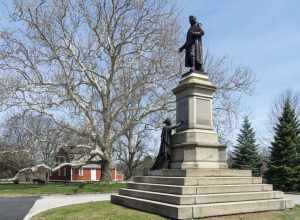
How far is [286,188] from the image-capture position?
87.2 feet

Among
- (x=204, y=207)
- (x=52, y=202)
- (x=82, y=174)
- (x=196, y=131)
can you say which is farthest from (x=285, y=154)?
(x=82, y=174)

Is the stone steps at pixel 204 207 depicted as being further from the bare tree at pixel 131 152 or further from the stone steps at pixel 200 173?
the bare tree at pixel 131 152

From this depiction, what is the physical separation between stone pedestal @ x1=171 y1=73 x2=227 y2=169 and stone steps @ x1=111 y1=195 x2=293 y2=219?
2063mm

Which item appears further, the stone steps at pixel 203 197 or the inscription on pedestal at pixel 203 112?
the inscription on pedestal at pixel 203 112

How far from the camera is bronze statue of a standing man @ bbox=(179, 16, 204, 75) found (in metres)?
13.3

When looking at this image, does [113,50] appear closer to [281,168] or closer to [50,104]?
[50,104]

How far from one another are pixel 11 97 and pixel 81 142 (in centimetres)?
661

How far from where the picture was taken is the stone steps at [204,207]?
8469 millimetres

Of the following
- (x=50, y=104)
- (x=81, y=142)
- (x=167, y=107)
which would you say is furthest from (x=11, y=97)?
(x=167, y=107)

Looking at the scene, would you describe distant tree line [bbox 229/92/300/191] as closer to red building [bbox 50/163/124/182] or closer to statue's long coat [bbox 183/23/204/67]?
statue's long coat [bbox 183/23/204/67]

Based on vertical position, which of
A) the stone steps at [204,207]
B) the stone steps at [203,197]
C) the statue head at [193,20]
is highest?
the statue head at [193,20]

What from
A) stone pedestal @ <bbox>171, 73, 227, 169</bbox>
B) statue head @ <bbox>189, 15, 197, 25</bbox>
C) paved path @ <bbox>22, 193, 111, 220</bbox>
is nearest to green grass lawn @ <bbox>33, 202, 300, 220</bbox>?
paved path @ <bbox>22, 193, 111, 220</bbox>

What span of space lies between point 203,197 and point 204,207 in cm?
44

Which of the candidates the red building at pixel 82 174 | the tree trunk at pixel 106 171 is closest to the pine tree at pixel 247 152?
the tree trunk at pixel 106 171
